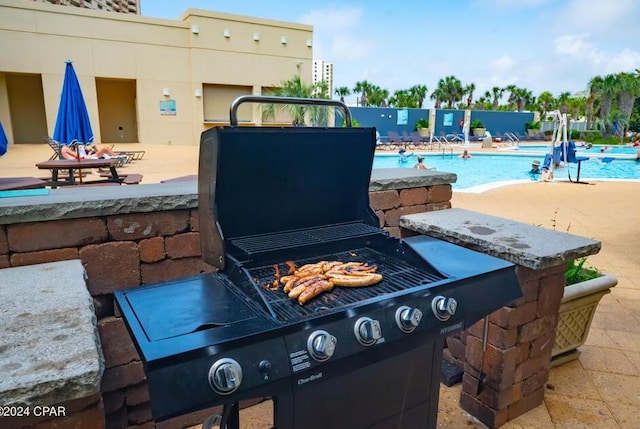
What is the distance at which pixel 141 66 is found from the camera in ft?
52.3

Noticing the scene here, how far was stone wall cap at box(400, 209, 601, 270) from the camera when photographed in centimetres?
176

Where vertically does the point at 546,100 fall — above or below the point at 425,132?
above

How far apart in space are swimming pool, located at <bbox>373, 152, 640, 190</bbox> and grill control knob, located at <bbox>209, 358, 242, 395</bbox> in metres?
12.1

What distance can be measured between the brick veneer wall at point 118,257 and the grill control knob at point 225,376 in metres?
1.10

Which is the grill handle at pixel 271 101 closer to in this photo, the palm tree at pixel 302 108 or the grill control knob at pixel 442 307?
the grill control knob at pixel 442 307

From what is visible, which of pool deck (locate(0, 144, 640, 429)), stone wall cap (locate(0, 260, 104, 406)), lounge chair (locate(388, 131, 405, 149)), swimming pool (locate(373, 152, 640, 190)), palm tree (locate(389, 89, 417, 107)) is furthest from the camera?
palm tree (locate(389, 89, 417, 107))

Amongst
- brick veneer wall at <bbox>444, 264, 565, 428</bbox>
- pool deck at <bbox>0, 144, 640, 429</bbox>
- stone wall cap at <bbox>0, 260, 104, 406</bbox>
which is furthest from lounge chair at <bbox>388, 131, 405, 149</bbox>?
stone wall cap at <bbox>0, 260, 104, 406</bbox>

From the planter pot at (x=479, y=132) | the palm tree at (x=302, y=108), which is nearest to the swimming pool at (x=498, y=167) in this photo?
the palm tree at (x=302, y=108)

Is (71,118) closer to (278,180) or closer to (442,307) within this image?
(278,180)

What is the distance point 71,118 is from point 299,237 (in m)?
7.54

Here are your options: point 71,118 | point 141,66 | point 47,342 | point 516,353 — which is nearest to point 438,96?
point 141,66

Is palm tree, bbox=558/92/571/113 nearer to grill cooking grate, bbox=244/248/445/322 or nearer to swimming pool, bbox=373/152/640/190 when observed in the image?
swimming pool, bbox=373/152/640/190

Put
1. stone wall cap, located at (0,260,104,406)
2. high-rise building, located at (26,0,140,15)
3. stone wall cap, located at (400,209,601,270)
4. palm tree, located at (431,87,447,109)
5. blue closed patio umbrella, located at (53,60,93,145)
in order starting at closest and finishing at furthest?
stone wall cap, located at (0,260,104,406), stone wall cap, located at (400,209,601,270), blue closed patio umbrella, located at (53,60,93,145), high-rise building, located at (26,0,140,15), palm tree, located at (431,87,447,109)

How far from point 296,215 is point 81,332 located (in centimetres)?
94
